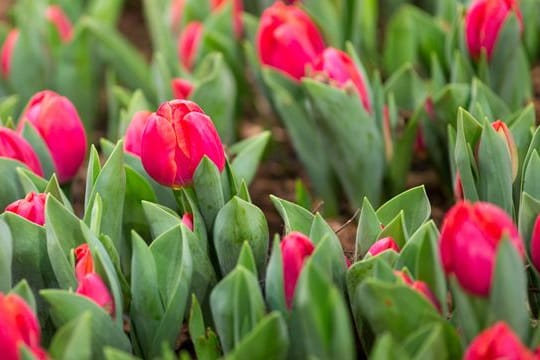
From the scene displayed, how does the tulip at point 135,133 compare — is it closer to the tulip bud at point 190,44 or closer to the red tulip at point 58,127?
the red tulip at point 58,127

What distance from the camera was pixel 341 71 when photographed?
5.57 ft

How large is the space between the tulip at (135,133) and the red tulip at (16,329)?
1.55ft

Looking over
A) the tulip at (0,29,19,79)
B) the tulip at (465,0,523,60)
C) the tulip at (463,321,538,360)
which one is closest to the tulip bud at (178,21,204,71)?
the tulip at (0,29,19,79)

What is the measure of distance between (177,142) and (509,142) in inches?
17.5

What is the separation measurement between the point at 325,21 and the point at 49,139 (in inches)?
27.2

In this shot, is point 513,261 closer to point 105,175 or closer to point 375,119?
point 105,175

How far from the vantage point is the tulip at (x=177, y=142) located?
1336mm

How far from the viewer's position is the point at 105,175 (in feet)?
4.67

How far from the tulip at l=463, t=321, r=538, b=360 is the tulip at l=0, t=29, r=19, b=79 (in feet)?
4.30

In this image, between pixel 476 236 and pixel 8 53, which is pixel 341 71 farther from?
pixel 8 53

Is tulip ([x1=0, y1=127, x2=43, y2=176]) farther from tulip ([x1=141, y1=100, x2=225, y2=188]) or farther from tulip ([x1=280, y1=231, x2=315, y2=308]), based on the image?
tulip ([x1=280, y1=231, x2=315, y2=308])

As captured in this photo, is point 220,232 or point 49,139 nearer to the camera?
point 220,232

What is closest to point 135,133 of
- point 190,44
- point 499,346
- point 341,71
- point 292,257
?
point 341,71

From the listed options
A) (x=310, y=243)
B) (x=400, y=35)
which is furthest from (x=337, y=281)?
(x=400, y=35)
